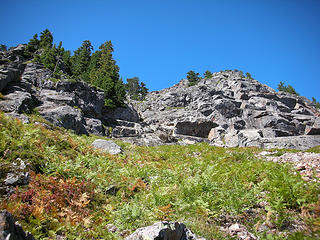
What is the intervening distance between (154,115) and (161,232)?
50.8 meters

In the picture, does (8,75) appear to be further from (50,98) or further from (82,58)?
(82,58)

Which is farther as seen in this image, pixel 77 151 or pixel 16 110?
pixel 16 110

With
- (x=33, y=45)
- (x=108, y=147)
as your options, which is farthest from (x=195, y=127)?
(x=33, y=45)

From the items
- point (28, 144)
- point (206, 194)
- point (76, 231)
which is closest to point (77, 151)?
point (28, 144)

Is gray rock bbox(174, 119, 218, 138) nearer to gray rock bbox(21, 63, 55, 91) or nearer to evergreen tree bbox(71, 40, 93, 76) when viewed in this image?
gray rock bbox(21, 63, 55, 91)

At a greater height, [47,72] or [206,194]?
[47,72]

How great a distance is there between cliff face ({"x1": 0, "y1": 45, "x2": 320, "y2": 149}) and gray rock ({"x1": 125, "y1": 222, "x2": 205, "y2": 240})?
75.9ft

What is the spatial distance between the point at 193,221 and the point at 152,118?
4730 centimetres

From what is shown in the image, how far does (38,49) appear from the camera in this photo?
68562 millimetres

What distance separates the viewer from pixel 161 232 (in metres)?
3.84

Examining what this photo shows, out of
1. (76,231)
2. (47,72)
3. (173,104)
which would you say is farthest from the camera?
(173,104)

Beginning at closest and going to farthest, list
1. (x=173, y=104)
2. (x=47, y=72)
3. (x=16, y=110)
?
1. (x=16, y=110)
2. (x=47, y=72)
3. (x=173, y=104)

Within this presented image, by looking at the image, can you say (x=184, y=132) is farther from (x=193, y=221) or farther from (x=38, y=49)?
(x=38, y=49)

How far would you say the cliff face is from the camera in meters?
27.2
